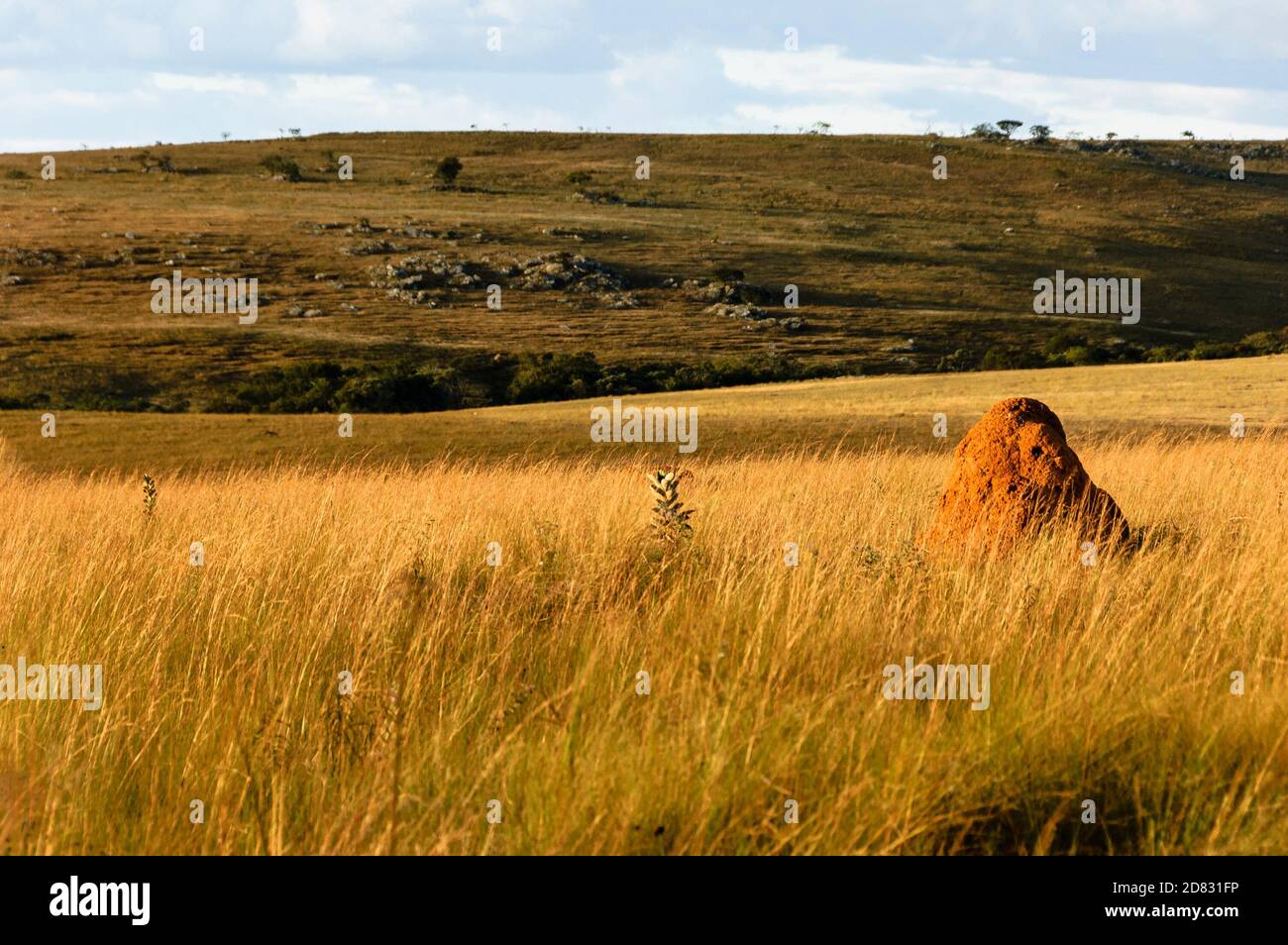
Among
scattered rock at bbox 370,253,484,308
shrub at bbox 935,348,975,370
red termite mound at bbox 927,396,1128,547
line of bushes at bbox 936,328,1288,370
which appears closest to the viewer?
red termite mound at bbox 927,396,1128,547

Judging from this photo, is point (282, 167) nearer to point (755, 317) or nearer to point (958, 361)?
point (755, 317)

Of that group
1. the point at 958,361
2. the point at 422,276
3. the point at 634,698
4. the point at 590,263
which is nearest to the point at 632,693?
the point at 634,698

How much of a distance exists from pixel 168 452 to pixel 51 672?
74.6 feet

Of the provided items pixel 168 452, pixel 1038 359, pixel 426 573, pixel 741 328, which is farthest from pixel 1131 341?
pixel 426 573

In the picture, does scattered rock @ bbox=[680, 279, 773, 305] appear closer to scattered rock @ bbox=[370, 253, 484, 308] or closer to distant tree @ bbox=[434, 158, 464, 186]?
scattered rock @ bbox=[370, 253, 484, 308]

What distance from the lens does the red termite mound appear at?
Result: 906cm

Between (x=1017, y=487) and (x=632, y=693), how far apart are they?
→ 5312 mm

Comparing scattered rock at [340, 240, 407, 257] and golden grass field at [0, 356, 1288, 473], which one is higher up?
scattered rock at [340, 240, 407, 257]

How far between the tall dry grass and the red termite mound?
Result: 731mm

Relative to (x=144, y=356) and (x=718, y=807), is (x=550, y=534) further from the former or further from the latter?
(x=144, y=356)

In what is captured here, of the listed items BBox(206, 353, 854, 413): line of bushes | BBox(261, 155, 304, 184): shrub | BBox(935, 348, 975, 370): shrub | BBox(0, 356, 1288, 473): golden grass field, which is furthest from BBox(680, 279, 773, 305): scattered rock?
BBox(261, 155, 304, 184): shrub

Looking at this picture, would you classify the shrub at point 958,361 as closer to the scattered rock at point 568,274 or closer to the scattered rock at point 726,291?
the scattered rock at point 726,291

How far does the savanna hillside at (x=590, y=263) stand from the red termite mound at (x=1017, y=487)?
43.8 m

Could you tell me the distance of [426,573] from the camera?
7531 mm
